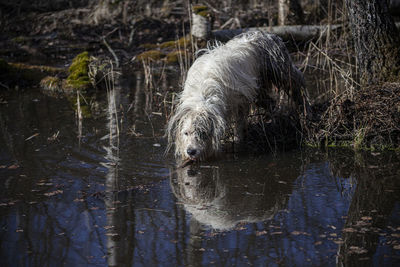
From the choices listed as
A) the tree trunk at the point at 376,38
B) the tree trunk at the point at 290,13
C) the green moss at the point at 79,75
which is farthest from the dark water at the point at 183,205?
the tree trunk at the point at 290,13

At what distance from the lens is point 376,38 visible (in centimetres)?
699

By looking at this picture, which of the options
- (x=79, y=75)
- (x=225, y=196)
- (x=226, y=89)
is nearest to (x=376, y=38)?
(x=226, y=89)

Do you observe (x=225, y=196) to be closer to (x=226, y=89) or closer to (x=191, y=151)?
(x=191, y=151)

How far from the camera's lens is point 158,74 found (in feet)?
40.0

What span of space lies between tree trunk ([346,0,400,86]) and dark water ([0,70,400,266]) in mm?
1452

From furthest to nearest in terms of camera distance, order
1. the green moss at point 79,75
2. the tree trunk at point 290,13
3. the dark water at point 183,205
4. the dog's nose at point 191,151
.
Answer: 1. the tree trunk at point 290,13
2. the green moss at point 79,75
3. the dog's nose at point 191,151
4. the dark water at point 183,205

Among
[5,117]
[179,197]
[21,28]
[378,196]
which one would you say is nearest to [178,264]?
[179,197]

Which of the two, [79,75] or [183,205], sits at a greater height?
[79,75]

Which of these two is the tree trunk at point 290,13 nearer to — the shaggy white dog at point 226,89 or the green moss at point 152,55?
the green moss at point 152,55

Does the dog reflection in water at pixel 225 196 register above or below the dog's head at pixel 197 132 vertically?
below

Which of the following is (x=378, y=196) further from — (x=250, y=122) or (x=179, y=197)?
(x=250, y=122)

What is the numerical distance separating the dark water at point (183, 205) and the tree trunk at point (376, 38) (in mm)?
1452

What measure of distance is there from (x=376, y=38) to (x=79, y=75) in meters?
6.66

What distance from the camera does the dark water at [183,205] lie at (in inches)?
159
